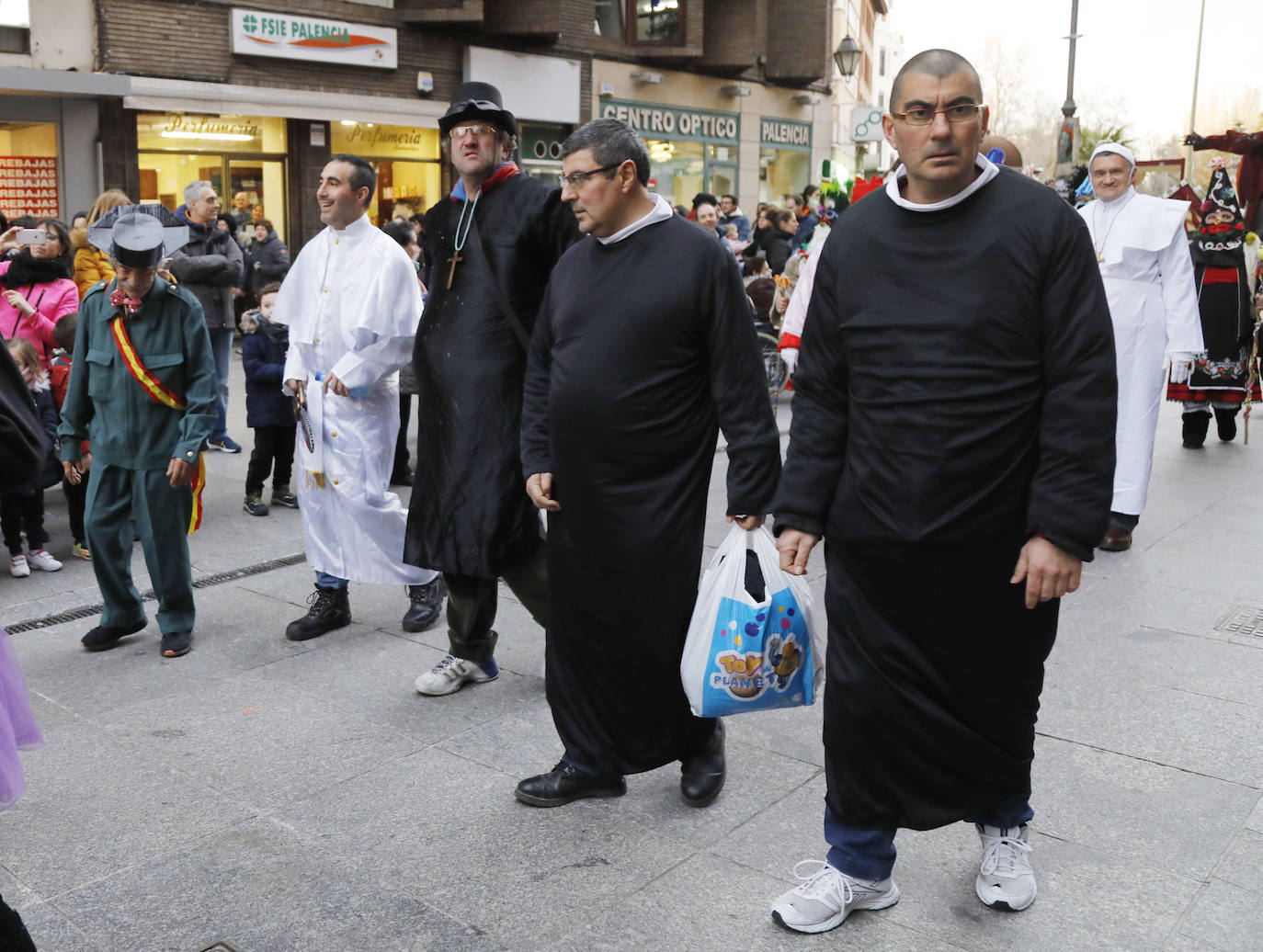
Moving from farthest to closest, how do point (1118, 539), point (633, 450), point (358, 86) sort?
point (358, 86), point (1118, 539), point (633, 450)

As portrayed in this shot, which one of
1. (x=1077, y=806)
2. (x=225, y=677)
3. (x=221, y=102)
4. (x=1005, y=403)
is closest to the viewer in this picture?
(x=1005, y=403)

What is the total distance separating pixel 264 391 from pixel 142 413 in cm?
269

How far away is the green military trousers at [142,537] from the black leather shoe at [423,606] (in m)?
0.88

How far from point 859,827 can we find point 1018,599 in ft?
2.18

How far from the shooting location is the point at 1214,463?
9.59 m

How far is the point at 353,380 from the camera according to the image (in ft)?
17.1

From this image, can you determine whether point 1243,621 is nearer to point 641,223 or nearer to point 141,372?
point 641,223

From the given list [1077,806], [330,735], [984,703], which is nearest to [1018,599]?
[984,703]

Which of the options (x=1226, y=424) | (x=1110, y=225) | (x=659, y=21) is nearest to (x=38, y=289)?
(x=1110, y=225)

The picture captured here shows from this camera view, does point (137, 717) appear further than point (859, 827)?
Yes

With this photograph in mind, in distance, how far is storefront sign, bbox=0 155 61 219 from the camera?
15.0 meters

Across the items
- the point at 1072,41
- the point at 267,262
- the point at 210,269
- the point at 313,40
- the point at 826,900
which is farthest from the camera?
the point at 1072,41

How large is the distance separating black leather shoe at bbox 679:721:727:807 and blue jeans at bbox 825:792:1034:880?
25.6 inches

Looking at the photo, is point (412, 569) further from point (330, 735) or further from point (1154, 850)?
point (1154, 850)
